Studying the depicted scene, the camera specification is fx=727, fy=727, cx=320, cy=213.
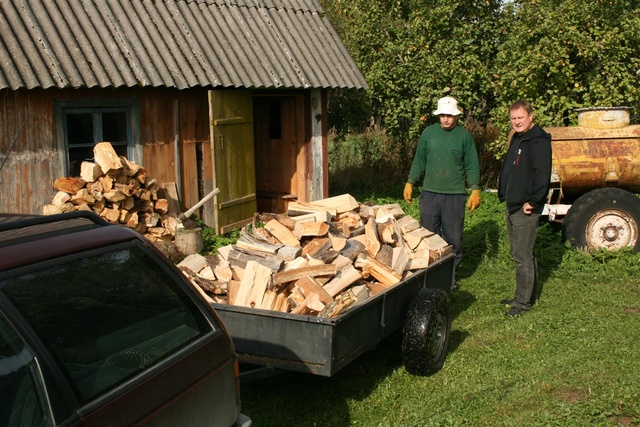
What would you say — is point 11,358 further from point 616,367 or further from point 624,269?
point 624,269

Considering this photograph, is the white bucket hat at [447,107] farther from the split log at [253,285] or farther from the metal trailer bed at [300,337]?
the split log at [253,285]

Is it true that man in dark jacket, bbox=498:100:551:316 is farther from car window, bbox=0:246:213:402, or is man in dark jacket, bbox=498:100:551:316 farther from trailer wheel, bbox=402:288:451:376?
car window, bbox=0:246:213:402

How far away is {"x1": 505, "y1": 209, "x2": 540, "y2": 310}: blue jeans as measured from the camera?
23.9 feet

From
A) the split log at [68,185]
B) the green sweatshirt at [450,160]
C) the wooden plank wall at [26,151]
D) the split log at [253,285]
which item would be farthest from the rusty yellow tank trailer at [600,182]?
the wooden plank wall at [26,151]

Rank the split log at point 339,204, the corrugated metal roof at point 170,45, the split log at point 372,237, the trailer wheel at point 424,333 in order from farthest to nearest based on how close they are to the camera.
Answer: the corrugated metal roof at point 170,45, the split log at point 339,204, the split log at point 372,237, the trailer wheel at point 424,333

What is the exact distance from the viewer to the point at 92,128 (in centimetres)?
927

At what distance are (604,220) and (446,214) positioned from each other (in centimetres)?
249

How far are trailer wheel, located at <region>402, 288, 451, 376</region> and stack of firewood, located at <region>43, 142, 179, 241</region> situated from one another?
15.1 ft

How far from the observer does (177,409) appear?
118 inches

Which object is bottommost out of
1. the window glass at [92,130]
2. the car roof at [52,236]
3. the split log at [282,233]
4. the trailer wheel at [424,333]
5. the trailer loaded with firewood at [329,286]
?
the trailer wheel at [424,333]

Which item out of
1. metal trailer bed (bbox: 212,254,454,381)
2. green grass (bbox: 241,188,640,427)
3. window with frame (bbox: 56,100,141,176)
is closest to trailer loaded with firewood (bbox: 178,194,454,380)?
metal trailer bed (bbox: 212,254,454,381)

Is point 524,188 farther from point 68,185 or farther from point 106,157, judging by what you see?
point 68,185

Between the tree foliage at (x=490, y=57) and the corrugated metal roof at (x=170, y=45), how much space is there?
6.08 ft

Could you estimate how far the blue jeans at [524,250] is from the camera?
7.29 meters
